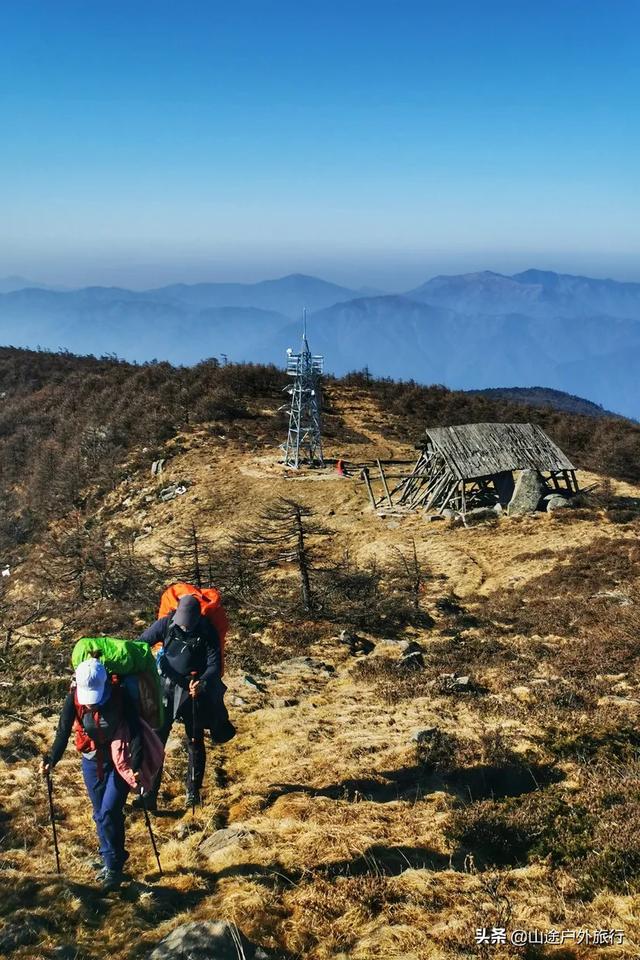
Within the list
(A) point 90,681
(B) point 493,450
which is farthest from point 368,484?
(A) point 90,681

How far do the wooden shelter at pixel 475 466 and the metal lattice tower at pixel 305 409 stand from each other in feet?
16.8

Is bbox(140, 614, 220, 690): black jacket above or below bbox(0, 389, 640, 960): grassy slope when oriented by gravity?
above

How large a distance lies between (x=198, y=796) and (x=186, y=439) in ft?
88.9

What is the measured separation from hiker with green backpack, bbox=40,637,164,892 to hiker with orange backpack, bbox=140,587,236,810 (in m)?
1.08

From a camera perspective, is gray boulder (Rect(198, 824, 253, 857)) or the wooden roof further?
the wooden roof

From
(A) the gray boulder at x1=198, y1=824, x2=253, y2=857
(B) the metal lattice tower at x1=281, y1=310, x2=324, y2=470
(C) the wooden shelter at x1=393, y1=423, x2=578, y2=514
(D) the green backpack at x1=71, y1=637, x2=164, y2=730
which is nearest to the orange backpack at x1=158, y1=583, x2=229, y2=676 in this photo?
(D) the green backpack at x1=71, y1=637, x2=164, y2=730

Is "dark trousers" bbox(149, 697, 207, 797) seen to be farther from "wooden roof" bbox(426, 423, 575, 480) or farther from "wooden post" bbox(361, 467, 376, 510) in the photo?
"wooden roof" bbox(426, 423, 575, 480)

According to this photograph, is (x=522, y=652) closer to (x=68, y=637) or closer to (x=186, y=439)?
(x=68, y=637)

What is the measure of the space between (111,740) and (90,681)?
67cm

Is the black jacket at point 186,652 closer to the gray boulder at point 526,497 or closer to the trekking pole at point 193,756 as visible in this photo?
the trekking pole at point 193,756

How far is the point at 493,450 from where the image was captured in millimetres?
26484

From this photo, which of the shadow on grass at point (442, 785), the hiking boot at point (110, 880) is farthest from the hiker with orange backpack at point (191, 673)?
the hiking boot at point (110, 880)

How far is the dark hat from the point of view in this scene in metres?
7.04

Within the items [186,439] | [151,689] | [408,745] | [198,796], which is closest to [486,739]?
[408,745]
